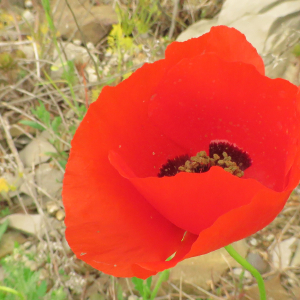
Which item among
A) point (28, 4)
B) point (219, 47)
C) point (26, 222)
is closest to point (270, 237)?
point (219, 47)

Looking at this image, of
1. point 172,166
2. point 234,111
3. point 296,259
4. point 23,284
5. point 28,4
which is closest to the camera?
point 234,111

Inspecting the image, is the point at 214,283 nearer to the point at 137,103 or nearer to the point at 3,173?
the point at 137,103

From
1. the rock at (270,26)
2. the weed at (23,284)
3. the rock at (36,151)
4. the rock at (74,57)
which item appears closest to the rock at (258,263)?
the weed at (23,284)

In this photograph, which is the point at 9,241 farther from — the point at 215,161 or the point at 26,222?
the point at 215,161

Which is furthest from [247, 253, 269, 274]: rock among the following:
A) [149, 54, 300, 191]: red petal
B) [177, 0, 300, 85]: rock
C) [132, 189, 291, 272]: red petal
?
[177, 0, 300, 85]: rock

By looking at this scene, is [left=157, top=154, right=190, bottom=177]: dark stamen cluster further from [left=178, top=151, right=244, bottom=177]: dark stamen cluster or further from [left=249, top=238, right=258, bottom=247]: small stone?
[left=249, top=238, right=258, bottom=247]: small stone

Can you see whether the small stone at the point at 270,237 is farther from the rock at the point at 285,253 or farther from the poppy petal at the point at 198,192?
the poppy petal at the point at 198,192

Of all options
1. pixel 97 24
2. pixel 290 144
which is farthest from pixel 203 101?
pixel 97 24
